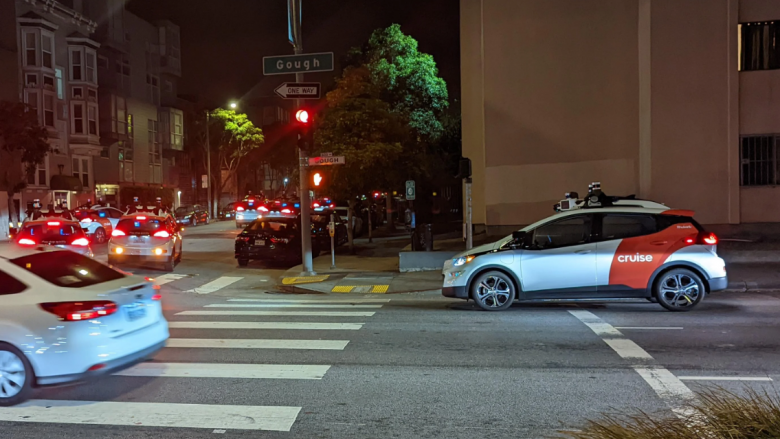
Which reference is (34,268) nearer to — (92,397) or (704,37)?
(92,397)

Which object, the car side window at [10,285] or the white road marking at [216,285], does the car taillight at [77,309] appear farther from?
the white road marking at [216,285]

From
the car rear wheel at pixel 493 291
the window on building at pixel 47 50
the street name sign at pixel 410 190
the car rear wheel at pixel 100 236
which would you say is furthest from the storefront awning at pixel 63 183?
the car rear wheel at pixel 493 291

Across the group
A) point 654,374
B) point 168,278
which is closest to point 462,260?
point 654,374

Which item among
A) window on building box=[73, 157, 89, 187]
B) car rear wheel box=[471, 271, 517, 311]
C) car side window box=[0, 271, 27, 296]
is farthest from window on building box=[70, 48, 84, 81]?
car side window box=[0, 271, 27, 296]

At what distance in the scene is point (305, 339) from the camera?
8.38 meters

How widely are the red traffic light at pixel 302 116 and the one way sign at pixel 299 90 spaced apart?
38 cm

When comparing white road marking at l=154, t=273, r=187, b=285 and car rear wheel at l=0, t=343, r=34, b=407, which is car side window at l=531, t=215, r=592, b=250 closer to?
car rear wheel at l=0, t=343, r=34, b=407

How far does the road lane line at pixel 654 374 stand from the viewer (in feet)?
18.1

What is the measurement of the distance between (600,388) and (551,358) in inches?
46.8

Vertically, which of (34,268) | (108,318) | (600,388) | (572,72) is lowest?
(600,388)

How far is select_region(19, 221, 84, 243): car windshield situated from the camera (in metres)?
16.8

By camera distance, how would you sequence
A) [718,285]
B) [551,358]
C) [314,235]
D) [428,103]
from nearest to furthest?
[551,358], [718,285], [314,235], [428,103]

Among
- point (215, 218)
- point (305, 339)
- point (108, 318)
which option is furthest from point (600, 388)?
point (215, 218)

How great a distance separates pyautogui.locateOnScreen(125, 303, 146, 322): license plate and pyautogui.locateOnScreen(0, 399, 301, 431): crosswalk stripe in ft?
2.72
